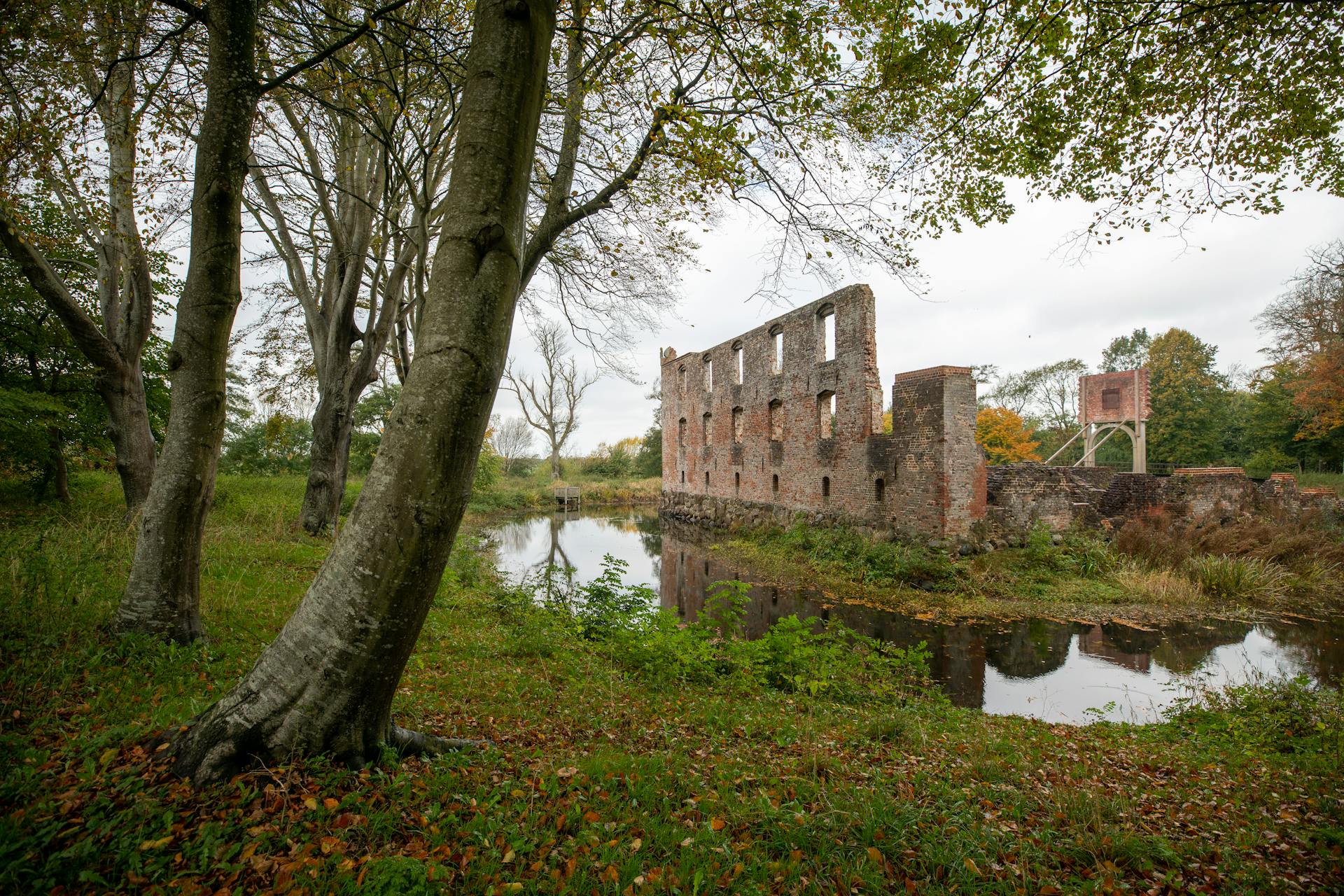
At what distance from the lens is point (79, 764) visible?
214 cm

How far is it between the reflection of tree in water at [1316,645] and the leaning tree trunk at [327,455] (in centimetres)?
1337

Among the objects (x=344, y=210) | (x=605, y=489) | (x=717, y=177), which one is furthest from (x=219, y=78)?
(x=605, y=489)

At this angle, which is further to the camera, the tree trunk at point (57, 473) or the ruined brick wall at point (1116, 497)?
the ruined brick wall at point (1116, 497)

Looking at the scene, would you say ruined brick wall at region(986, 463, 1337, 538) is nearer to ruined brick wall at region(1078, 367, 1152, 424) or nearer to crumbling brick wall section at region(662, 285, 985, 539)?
crumbling brick wall section at region(662, 285, 985, 539)

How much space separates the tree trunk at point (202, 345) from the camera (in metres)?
3.32

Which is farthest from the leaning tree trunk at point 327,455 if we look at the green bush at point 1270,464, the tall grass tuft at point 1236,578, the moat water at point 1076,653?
the green bush at point 1270,464

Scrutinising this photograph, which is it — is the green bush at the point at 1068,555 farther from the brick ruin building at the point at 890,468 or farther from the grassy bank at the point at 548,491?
the grassy bank at the point at 548,491

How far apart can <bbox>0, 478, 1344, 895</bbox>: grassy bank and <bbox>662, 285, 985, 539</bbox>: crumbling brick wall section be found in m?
7.45

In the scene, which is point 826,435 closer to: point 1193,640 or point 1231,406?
point 1193,640

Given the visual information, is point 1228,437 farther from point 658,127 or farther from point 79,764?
point 79,764

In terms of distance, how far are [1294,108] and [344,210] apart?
11.4 m

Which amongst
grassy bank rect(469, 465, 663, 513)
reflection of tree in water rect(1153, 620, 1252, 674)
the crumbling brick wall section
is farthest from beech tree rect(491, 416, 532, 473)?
reflection of tree in water rect(1153, 620, 1252, 674)

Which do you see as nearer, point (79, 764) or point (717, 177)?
point (79, 764)

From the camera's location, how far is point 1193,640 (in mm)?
7973
